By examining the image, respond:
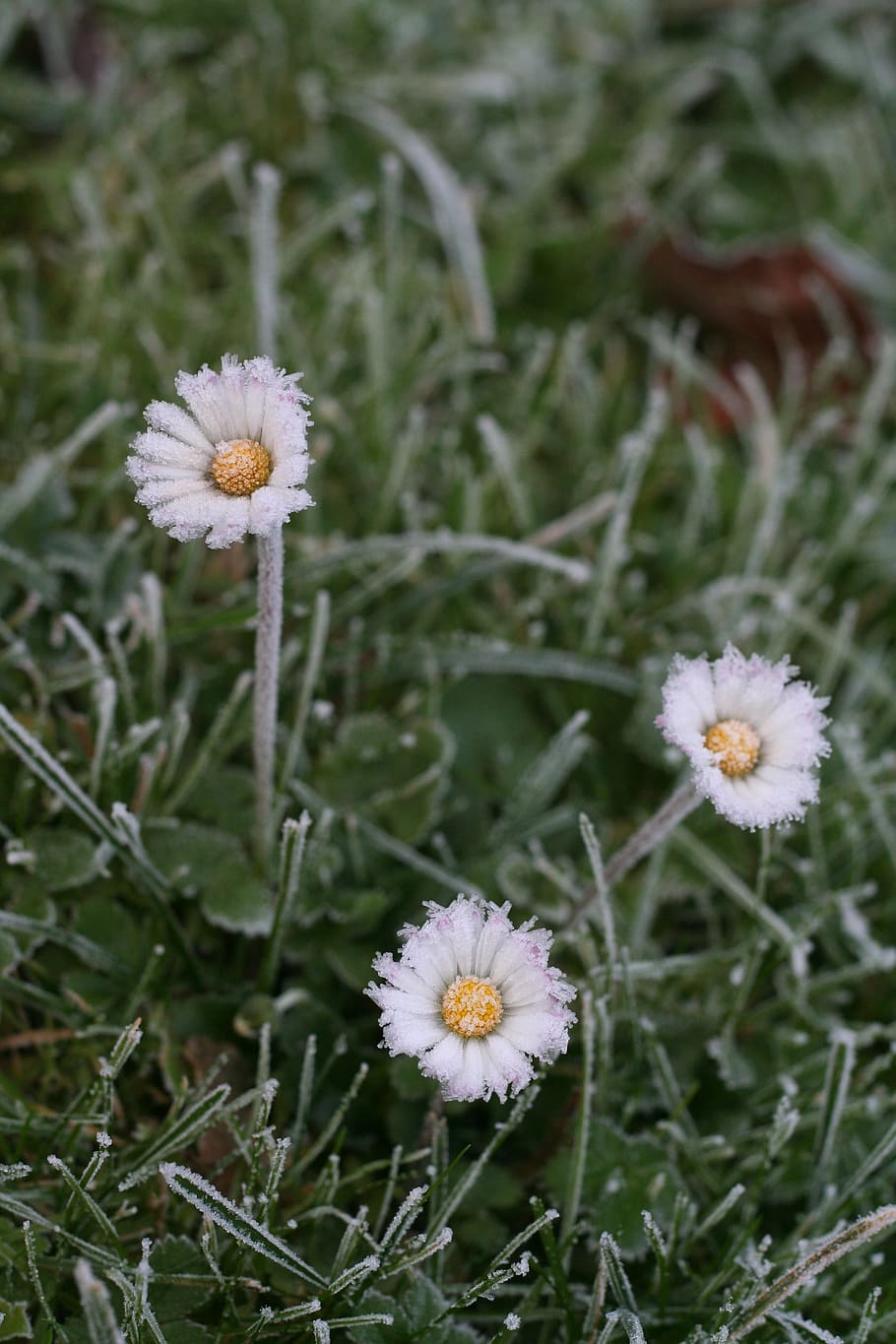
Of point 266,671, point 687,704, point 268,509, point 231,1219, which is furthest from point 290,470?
point 231,1219

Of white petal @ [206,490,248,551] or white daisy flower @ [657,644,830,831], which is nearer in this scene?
white petal @ [206,490,248,551]

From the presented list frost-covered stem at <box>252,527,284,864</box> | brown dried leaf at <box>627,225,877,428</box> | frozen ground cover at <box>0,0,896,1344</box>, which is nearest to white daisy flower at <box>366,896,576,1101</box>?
frozen ground cover at <box>0,0,896,1344</box>

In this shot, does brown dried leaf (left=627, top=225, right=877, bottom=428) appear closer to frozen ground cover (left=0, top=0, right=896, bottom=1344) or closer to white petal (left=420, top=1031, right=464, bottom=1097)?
frozen ground cover (left=0, top=0, right=896, bottom=1344)

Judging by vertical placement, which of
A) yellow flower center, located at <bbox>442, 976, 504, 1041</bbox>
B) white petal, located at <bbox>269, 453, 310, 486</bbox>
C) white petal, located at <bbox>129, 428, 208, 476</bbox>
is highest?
white petal, located at <bbox>129, 428, 208, 476</bbox>

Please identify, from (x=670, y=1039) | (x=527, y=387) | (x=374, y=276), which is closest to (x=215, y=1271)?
(x=670, y=1039)

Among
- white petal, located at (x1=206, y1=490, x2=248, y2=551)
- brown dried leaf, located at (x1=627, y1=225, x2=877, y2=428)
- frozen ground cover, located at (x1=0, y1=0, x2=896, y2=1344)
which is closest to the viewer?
white petal, located at (x1=206, y1=490, x2=248, y2=551)

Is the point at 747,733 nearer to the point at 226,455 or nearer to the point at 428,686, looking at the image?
the point at 226,455
